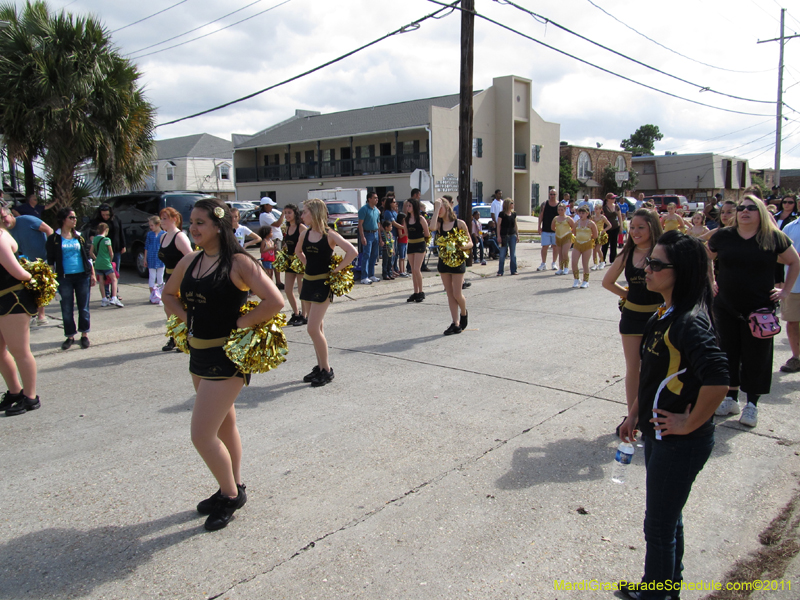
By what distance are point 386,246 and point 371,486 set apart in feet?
33.6

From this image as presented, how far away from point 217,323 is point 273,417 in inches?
80.9

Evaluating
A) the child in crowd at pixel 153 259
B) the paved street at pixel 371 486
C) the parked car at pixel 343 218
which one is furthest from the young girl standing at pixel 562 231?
the parked car at pixel 343 218

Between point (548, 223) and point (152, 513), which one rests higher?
point (548, 223)

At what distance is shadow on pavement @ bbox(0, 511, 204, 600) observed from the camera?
2906 mm

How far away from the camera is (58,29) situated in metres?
13.1

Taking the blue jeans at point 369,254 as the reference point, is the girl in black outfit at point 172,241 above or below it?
above

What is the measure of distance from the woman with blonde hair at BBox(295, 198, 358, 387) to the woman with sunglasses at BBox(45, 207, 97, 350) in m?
3.32

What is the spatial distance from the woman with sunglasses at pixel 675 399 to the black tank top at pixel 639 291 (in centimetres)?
178

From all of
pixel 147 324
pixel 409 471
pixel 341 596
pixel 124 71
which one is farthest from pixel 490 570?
pixel 124 71

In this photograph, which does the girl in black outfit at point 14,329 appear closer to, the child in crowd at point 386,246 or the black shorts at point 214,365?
the black shorts at point 214,365

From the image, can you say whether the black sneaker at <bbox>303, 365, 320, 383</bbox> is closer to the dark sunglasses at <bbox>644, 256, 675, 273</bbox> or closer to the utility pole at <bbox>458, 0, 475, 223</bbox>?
the dark sunglasses at <bbox>644, 256, 675, 273</bbox>

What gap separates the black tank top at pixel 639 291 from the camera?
4.31 m

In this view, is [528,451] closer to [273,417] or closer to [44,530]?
[273,417]

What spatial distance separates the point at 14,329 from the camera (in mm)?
5234
